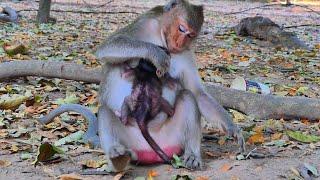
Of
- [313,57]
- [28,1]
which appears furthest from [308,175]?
[28,1]

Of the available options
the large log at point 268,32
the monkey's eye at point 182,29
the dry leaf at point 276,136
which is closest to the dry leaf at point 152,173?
the monkey's eye at point 182,29

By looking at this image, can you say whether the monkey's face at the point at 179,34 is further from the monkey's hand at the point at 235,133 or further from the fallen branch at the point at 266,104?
the fallen branch at the point at 266,104

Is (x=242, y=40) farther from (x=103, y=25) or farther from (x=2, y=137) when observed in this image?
(x=2, y=137)

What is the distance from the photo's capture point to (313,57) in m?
8.87

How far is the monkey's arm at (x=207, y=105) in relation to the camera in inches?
139

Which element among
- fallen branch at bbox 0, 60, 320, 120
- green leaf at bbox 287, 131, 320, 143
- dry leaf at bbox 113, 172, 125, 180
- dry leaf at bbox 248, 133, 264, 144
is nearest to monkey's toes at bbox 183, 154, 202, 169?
dry leaf at bbox 113, 172, 125, 180

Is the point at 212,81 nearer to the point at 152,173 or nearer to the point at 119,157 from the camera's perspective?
the point at 152,173

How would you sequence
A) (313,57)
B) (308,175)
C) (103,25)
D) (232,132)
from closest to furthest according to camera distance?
(308,175)
(232,132)
(313,57)
(103,25)

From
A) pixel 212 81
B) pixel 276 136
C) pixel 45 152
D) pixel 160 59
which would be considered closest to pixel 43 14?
pixel 212 81

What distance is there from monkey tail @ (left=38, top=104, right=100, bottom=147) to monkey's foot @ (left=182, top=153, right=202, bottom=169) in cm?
71

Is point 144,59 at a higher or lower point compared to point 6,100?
higher

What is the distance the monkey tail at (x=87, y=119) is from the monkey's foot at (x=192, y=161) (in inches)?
28.0

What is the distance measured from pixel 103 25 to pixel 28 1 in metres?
5.84

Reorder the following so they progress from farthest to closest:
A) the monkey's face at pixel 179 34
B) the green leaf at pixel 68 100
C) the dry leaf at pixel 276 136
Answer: the green leaf at pixel 68 100 → the dry leaf at pixel 276 136 → the monkey's face at pixel 179 34
